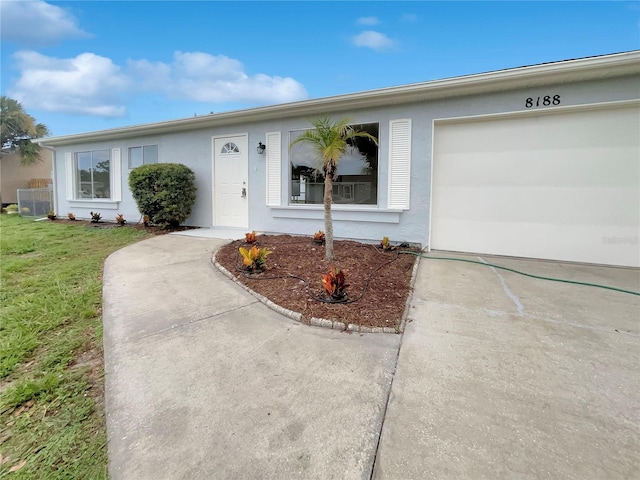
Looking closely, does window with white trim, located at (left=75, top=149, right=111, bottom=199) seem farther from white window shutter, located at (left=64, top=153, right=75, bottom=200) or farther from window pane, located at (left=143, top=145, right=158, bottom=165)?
window pane, located at (left=143, top=145, right=158, bottom=165)

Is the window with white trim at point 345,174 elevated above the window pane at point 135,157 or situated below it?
below

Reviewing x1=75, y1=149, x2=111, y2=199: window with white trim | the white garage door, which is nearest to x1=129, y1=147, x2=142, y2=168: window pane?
x1=75, y1=149, x2=111, y2=199: window with white trim

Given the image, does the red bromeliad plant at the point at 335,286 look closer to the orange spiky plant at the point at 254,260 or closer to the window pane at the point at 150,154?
the orange spiky plant at the point at 254,260

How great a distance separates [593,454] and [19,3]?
10.5 metres

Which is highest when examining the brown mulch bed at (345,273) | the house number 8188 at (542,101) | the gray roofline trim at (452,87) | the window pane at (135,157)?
the gray roofline trim at (452,87)

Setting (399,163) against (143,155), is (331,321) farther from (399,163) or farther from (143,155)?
(143,155)

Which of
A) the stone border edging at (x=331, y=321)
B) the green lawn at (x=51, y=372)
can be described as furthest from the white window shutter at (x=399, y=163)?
the green lawn at (x=51, y=372)

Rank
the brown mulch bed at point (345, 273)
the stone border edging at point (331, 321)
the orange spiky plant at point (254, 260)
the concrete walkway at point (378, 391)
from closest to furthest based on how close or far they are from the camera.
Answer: the concrete walkway at point (378, 391) → the stone border edging at point (331, 321) → the brown mulch bed at point (345, 273) → the orange spiky plant at point (254, 260)

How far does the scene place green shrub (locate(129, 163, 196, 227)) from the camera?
7.33 meters

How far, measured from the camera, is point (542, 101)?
4.84 meters

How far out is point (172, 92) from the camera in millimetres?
16891

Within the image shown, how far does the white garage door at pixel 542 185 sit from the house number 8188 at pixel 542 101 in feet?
0.49

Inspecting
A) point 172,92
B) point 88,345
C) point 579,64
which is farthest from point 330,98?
point 172,92

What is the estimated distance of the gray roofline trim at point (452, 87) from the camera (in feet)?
14.0
